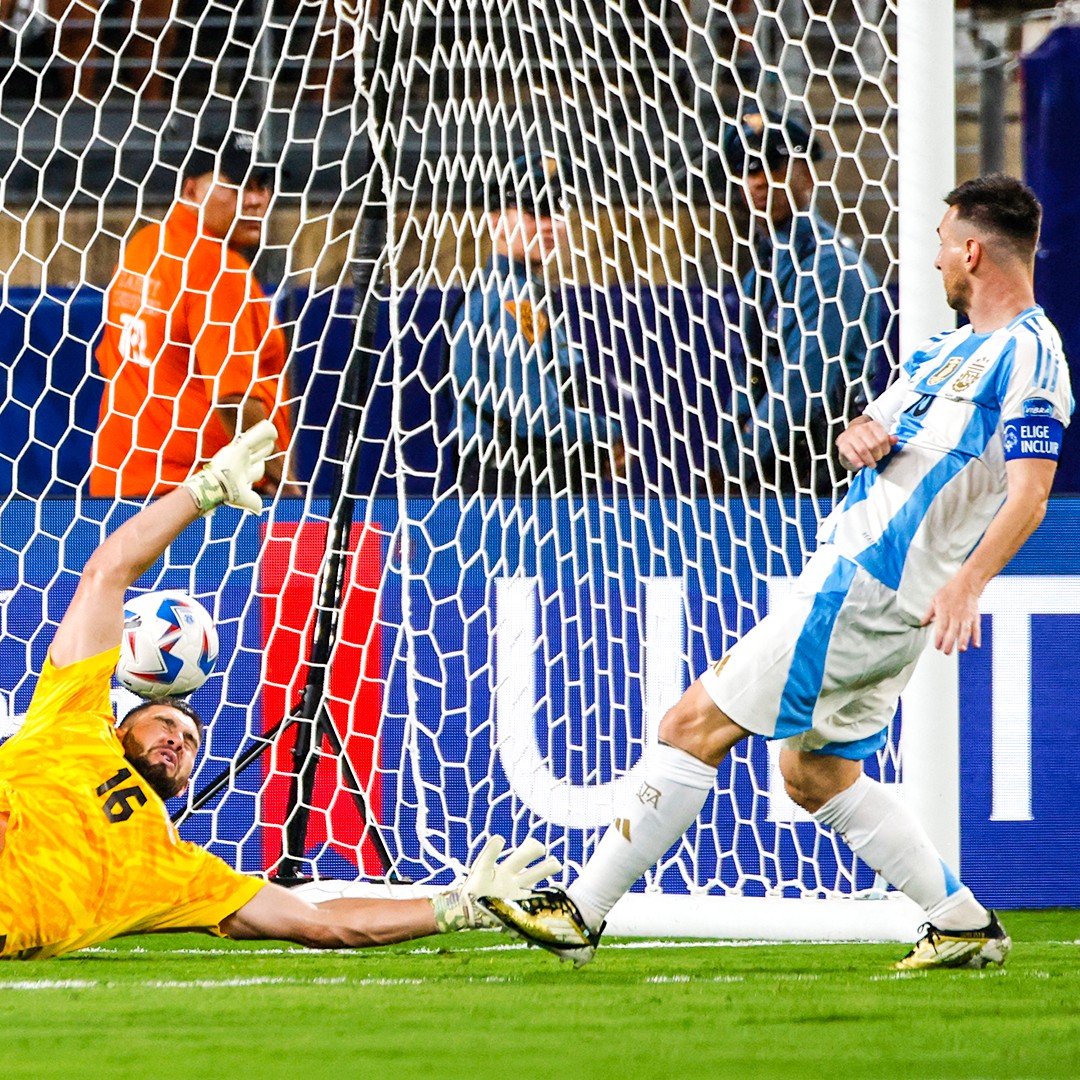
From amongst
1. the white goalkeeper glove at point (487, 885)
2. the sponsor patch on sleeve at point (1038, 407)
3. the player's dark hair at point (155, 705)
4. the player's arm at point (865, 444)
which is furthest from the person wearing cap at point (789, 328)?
the player's dark hair at point (155, 705)

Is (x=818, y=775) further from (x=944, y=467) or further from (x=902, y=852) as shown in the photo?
(x=944, y=467)

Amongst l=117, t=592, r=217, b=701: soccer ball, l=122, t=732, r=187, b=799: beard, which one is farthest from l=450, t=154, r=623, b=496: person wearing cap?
l=122, t=732, r=187, b=799: beard

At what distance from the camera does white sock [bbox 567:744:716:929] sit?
3.52m

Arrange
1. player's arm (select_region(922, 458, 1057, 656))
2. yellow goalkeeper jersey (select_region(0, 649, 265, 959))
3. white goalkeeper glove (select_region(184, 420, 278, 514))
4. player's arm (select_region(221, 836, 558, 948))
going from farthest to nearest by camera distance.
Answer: white goalkeeper glove (select_region(184, 420, 278, 514))
player's arm (select_region(221, 836, 558, 948))
yellow goalkeeper jersey (select_region(0, 649, 265, 959))
player's arm (select_region(922, 458, 1057, 656))

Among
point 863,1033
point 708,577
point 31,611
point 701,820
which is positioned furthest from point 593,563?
point 863,1033

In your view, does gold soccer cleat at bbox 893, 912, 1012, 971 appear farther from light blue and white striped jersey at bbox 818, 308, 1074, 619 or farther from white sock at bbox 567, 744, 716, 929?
light blue and white striped jersey at bbox 818, 308, 1074, 619

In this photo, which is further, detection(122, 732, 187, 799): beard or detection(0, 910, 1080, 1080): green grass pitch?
detection(122, 732, 187, 799): beard

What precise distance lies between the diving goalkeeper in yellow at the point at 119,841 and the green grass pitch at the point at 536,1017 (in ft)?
0.30

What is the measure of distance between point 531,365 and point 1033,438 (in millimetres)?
1982

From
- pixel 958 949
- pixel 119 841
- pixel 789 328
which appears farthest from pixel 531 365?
pixel 958 949

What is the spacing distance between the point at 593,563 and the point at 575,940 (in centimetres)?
170

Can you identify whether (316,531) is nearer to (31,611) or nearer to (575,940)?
(31,611)

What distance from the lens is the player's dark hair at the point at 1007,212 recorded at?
3.54 m

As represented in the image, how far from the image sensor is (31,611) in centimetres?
515
